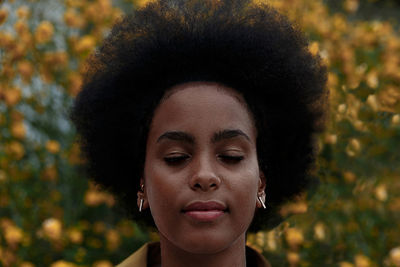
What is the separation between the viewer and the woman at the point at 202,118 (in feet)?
4.71

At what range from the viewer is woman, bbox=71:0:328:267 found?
4.71ft

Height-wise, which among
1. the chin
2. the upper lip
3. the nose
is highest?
the nose

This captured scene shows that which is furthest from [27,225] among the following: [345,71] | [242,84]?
[345,71]

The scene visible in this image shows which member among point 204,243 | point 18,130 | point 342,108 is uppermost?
point 18,130

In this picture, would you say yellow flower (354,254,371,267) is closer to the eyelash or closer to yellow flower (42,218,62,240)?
the eyelash

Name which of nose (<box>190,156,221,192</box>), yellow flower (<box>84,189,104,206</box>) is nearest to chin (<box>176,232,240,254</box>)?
nose (<box>190,156,221,192</box>)

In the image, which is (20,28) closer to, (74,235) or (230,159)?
(74,235)

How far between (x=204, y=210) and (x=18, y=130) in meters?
1.49

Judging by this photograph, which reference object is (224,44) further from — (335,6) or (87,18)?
(335,6)

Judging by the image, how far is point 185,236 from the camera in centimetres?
143

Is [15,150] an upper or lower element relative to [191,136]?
upper

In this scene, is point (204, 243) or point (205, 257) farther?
point (205, 257)

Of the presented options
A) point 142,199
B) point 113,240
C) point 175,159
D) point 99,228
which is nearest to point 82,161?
point 142,199

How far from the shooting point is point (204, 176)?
4.55 ft
